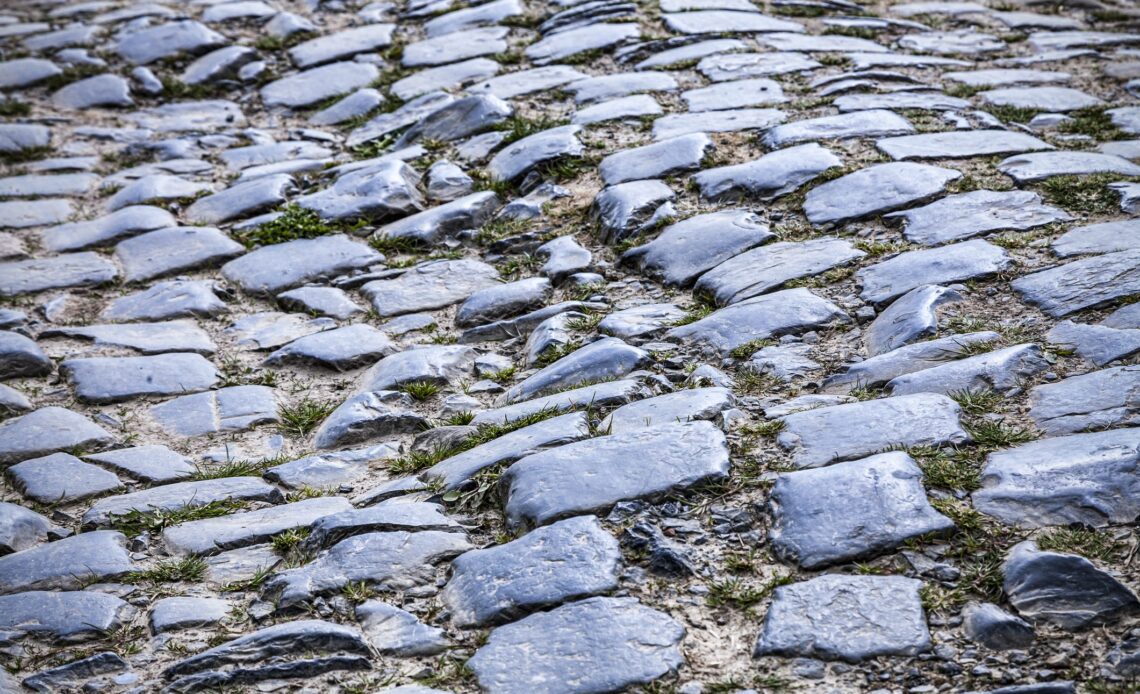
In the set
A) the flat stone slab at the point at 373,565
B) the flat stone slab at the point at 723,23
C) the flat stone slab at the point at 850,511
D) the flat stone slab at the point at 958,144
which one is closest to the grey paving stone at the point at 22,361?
the flat stone slab at the point at 373,565

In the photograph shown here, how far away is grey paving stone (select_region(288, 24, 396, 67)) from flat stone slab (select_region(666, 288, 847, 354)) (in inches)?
142

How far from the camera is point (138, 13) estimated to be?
21.9 ft

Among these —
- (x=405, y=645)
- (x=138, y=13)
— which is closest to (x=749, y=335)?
(x=405, y=645)

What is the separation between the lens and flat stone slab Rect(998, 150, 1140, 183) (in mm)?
3688

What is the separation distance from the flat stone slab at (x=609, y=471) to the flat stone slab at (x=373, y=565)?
176 mm

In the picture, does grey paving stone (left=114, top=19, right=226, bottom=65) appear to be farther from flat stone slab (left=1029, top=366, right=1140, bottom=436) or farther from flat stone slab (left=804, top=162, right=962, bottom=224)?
flat stone slab (left=1029, top=366, right=1140, bottom=436)

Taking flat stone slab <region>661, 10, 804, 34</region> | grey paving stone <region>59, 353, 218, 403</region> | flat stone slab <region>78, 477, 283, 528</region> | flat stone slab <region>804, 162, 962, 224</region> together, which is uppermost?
flat stone slab <region>661, 10, 804, 34</region>

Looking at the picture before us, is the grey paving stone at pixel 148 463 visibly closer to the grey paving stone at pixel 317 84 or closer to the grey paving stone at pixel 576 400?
the grey paving stone at pixel 576 400

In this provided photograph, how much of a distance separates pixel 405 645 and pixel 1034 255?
7.12 ft

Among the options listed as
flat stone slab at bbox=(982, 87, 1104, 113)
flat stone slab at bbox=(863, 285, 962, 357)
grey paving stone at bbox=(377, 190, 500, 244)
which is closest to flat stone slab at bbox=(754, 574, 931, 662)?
flat stone slab at bbox=(863, 285, 962, 357)

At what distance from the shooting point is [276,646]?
204 cm

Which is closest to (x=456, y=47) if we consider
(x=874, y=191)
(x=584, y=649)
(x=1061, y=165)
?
(x=874, y=191)

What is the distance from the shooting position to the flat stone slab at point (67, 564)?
2326mm

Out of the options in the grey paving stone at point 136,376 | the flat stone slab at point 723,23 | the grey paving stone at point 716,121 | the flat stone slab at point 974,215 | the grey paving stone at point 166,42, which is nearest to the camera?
the grey paving stone at point 136,376
